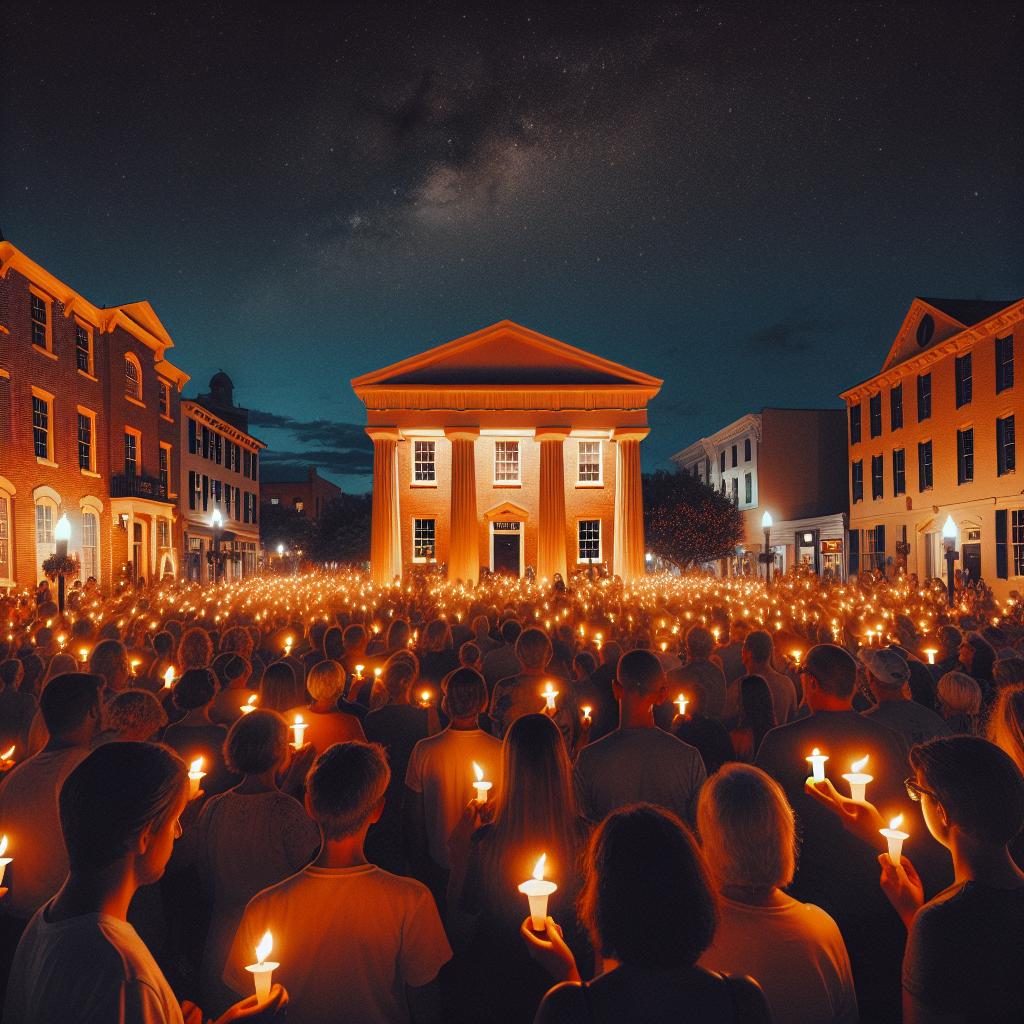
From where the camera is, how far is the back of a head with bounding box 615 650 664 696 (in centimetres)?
444

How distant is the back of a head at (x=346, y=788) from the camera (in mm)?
2881

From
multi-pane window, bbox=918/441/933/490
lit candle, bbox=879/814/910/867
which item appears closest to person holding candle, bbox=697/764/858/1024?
lit candle, bbox=879/814/910/867

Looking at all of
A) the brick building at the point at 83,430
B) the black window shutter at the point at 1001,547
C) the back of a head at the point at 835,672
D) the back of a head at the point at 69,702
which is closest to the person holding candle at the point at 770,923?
the back of a head at the point at 835,672

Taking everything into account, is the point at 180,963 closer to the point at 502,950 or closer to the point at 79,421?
the point at 502,950

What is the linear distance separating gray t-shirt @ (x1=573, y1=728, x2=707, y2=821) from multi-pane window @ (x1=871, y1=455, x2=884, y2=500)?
1676 inches

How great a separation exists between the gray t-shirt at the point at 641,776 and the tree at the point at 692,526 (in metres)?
51.9

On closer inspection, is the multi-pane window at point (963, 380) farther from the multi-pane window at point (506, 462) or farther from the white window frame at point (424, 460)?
the white window frame at point (424, 460)

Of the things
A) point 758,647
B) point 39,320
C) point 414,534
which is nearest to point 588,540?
point 414,534

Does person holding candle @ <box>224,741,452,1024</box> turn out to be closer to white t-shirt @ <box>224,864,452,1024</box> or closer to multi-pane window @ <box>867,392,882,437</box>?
white t-shirt @ <box>224,864,452,1024</box>

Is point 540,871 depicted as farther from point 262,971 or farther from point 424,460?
point 424,460

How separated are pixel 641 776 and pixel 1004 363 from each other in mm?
34205

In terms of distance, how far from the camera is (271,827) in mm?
3688

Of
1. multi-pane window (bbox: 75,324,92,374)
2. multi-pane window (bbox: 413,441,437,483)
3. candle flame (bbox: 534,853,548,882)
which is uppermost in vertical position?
multi-pane window (bbox: 75,324,92,374)

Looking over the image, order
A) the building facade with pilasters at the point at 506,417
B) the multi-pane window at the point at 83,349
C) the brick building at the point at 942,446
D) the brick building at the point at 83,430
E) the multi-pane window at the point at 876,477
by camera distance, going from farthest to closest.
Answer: the multi-pane window at the point at 876,477
the building facade with pilasters at the point at 506,417
the brick building at the point at 942,446
the multi-pane window at the point at 83,349
the brick building at the point at 83,430
